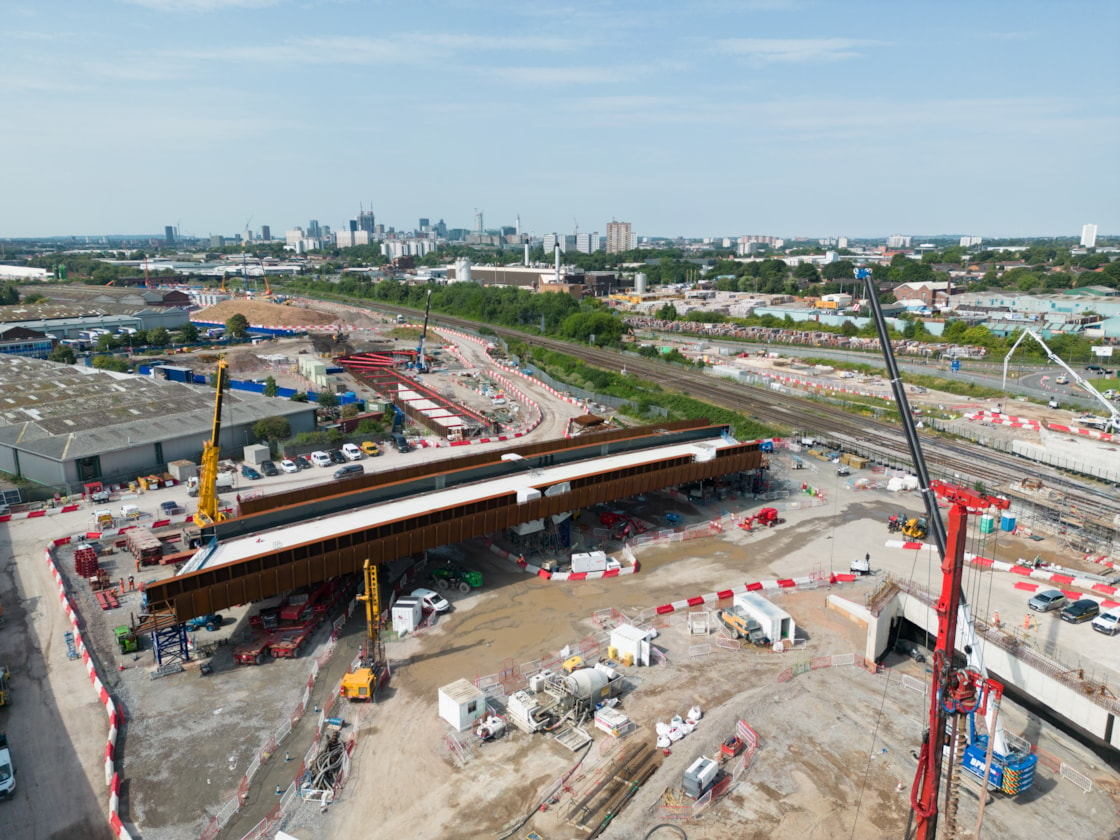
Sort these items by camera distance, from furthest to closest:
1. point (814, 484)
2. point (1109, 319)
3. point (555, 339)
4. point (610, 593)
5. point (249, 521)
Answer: point (555, 339) < point (1109, 319) < point (814, 484) < point (610, 593) < point (249, 521)

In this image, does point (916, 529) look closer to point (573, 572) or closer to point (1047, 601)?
point (1047, 601)

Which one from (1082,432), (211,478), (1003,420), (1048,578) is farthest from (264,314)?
(1048,578)

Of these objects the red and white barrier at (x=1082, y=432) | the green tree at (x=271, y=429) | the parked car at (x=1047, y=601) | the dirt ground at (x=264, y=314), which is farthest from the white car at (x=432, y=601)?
the dirt ground at (x=264, y=314)

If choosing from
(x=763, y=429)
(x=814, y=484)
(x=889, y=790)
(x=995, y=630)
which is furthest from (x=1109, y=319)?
(x=889, y=790)

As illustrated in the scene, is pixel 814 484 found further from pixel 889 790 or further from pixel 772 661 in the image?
pixel 889 790

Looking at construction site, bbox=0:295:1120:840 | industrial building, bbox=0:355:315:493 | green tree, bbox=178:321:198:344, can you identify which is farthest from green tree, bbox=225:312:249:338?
construction site, bbox=0:295:1120:840

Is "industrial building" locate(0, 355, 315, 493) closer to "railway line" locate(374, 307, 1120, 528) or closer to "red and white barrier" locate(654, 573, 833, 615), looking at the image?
"red and white barrier" locate(654, 573, 833, 615)
